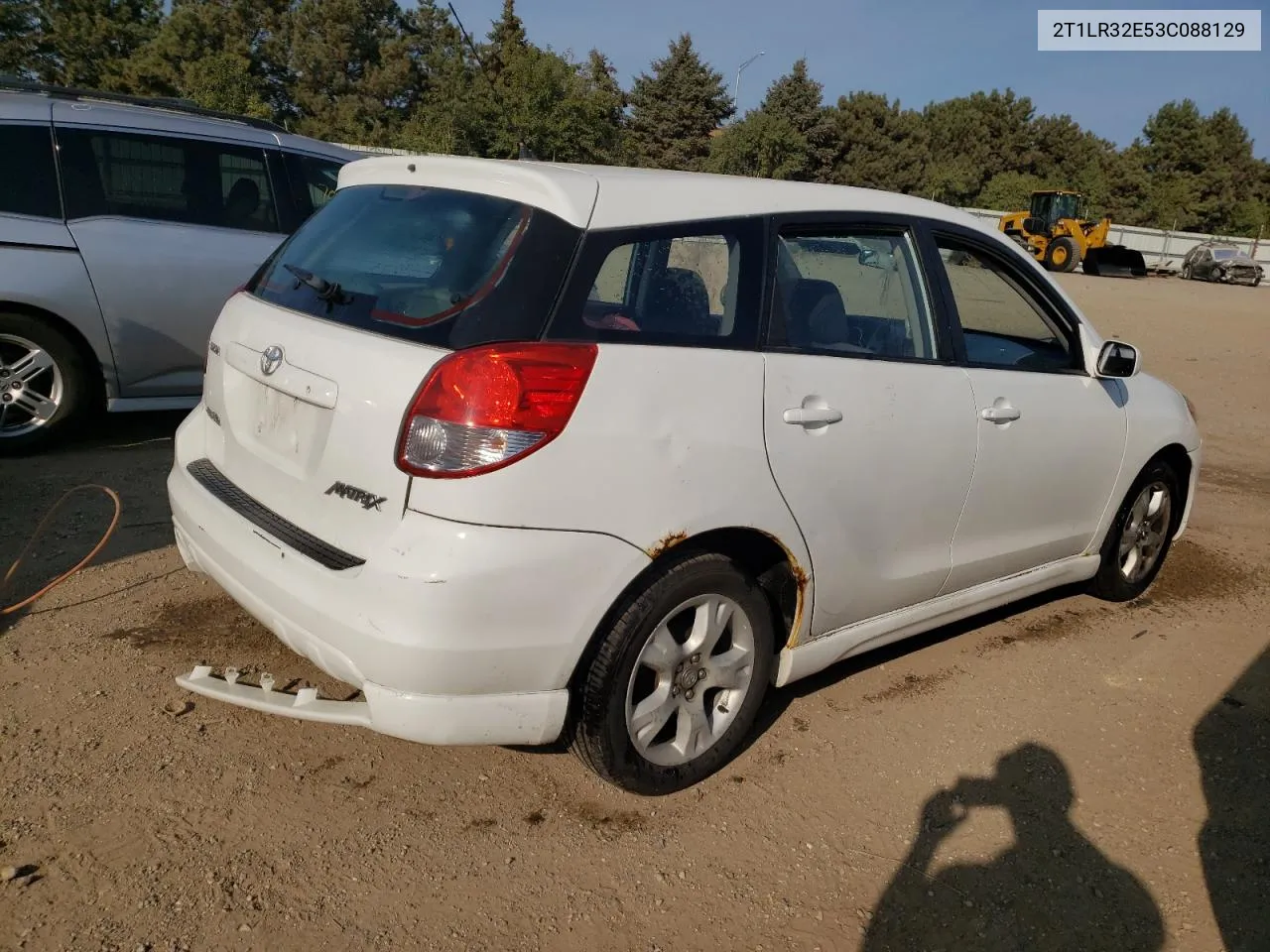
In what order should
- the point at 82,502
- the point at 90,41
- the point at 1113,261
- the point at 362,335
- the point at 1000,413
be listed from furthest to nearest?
the point at 90,41 → the point at 1113,261 → the point at 82,502 → the point at 1000,413 → the point at 362,335

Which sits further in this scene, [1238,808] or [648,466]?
[1238,808]

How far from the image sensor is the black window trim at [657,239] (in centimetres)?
249

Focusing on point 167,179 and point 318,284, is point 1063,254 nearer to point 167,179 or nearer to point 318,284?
point 167,179

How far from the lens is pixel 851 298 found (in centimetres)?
334

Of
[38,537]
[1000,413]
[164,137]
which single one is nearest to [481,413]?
[1000,413]

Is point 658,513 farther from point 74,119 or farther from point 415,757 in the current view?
point 74,119

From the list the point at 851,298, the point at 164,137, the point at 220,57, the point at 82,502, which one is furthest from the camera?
the point at 220,57

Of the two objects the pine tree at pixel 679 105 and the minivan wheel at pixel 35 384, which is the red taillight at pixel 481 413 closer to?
the minivan wheel at pixel 35 384

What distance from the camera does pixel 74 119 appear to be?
215 inches

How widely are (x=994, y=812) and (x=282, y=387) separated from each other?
95.2 inches

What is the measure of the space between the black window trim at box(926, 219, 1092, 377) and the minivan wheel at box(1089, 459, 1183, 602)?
88 centimetres

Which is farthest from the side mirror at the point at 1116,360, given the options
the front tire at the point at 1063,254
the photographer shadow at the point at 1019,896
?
the front tire at the point at 1063,254

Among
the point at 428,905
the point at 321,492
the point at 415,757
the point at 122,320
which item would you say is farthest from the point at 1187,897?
the point at 122,320

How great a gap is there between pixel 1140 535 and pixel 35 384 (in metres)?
5.73
